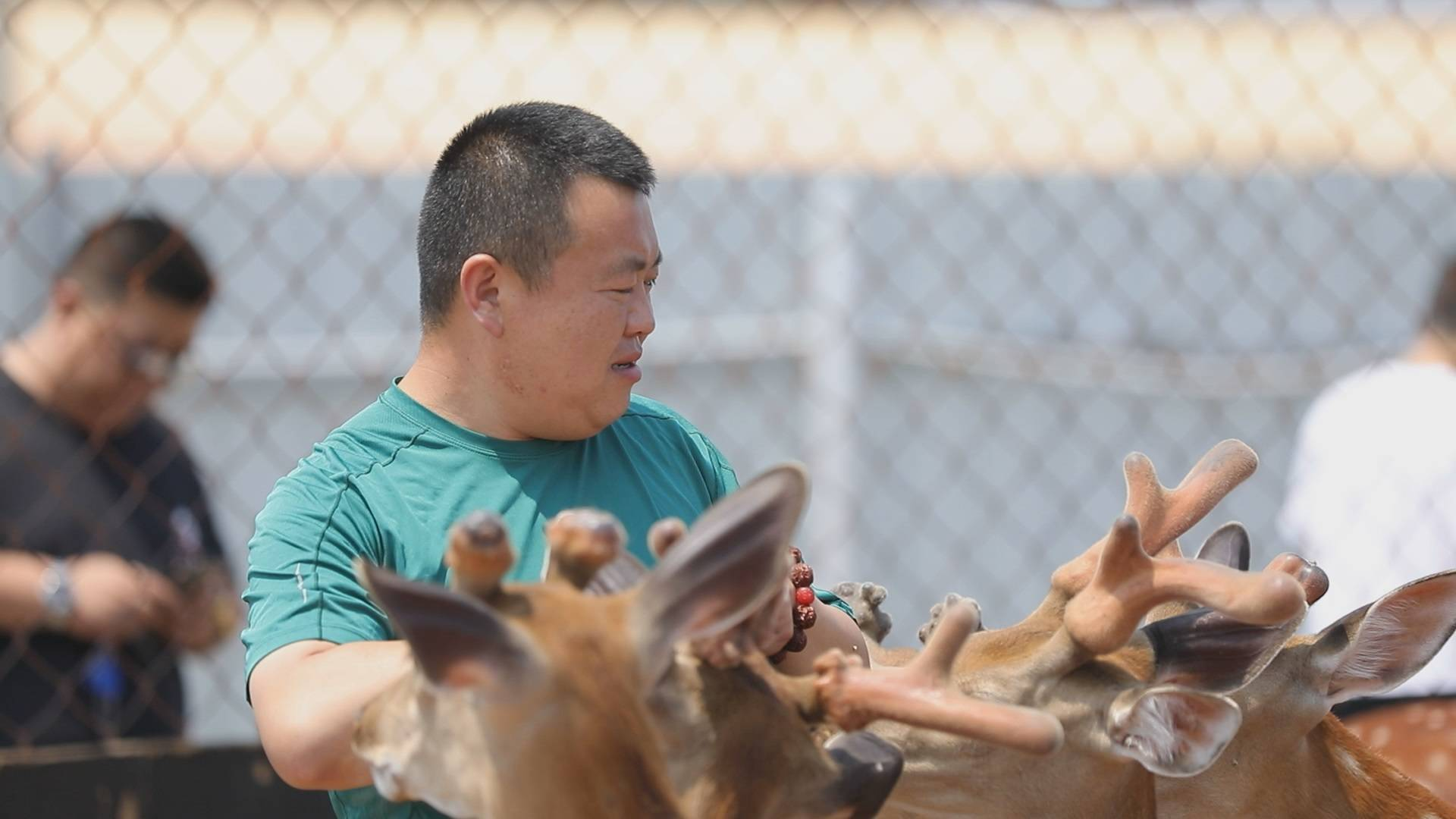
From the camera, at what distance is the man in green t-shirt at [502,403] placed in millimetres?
1865

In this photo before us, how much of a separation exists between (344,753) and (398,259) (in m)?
4.10

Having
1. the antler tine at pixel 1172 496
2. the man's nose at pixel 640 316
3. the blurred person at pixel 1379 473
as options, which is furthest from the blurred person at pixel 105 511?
the blurred person at pixel 1379 473

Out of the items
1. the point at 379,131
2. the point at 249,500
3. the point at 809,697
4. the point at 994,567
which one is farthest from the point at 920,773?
the point at 379,131

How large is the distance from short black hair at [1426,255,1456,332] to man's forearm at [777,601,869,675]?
120 inches

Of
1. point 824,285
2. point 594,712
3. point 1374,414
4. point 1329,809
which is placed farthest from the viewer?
point 824,285

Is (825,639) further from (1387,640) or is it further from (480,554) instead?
(1387,640)

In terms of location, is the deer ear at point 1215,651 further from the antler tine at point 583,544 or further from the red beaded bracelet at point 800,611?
the antler tine at point 583,544

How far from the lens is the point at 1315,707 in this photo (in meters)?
2.30

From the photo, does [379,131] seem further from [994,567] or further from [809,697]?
[809,697]

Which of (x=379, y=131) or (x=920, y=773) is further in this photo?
(x=379, y=131)

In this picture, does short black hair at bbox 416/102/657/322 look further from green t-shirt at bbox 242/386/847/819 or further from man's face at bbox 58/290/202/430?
man's face at bbox 58/290/202/430

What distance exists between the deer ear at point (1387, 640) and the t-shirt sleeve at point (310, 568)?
1300 millimetres

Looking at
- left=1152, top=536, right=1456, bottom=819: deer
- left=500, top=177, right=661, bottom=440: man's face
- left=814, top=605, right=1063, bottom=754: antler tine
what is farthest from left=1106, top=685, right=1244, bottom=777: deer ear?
left=500, top=177, right=661, bottom=440: man's face

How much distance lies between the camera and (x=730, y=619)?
1.40 m
